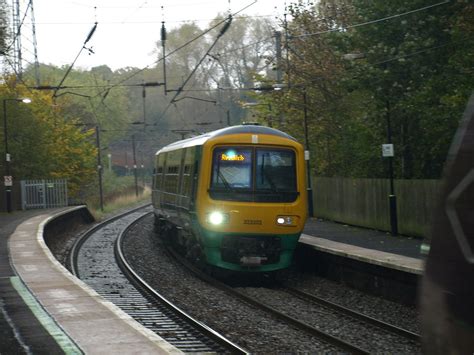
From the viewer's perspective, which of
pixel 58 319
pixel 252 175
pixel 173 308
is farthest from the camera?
pixel 252 175

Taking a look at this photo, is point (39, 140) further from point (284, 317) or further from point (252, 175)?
point (284, 317)

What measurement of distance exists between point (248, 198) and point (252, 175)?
521 millimetres

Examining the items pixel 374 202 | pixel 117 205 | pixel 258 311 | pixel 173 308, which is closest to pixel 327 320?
pixel 258 311

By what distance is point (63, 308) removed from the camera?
37.9ft

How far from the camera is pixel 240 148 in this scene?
55.5 ft

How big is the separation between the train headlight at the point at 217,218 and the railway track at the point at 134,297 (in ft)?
6.16

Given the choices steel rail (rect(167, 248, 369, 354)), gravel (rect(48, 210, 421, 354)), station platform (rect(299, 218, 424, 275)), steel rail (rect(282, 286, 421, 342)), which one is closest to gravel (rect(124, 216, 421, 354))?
gravel (rect(48, 210, 421, 354))

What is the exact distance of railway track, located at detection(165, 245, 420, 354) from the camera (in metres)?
10.6

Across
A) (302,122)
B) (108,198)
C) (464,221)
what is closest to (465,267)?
(464,221)

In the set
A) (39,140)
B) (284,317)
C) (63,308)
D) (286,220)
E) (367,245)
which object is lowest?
(284,317)

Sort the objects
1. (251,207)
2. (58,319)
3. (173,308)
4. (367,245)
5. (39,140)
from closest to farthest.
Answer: (58,319) < (173,308) < (251,207) < (367,245) < (39,140)

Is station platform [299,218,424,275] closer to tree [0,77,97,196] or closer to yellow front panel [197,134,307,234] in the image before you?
yellow front panel [197,134,307,234]

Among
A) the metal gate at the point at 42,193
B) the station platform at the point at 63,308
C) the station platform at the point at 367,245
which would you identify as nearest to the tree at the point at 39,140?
the metal gate at the point at 42,193

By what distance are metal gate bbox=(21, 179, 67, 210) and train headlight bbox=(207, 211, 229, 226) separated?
2646 cm
